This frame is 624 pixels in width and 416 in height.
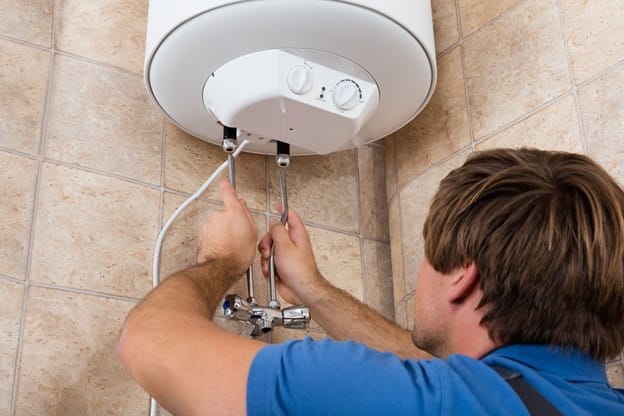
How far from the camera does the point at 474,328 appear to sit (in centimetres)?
91

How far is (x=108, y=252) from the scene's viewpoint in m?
Answer: 1.27

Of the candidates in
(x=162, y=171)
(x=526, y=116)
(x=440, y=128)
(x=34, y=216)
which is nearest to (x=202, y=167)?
(x=162, y=171)

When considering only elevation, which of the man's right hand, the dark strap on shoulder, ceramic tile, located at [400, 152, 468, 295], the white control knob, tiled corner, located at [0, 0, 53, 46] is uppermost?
tiled corner, located at [0, 0, 53, 46]

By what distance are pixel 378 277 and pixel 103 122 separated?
1.78 ft

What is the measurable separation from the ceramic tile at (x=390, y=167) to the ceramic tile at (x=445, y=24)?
190 mm

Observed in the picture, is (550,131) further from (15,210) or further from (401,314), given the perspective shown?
(15,210)

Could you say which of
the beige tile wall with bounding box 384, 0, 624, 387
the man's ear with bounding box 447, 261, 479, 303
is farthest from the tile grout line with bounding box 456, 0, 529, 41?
the man's ear with bounding box 447, 261, 479, 303

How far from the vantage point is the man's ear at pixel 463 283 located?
91cm

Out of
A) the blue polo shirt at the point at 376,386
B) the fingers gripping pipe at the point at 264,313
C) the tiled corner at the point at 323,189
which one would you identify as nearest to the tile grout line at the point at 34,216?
the fingers gripping pipe at the point at 264,313

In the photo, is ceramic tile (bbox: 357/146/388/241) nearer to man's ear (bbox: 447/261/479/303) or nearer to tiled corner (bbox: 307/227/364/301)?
tiled corner (bbox: 307/227/364/301)

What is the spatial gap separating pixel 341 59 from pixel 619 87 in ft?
1.26

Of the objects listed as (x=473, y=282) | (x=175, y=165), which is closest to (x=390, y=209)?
(x=175, y=165)

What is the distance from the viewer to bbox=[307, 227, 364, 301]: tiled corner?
1.46 metres

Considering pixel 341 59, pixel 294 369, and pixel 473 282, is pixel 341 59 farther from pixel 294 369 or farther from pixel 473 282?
pixel 294 369
